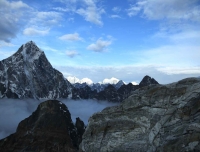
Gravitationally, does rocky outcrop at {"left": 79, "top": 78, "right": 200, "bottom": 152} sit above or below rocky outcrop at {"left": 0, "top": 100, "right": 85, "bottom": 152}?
above

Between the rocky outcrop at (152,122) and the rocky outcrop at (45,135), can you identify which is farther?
the rocky outcrop at (45,135)

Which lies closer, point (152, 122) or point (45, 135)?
point (152, 122)

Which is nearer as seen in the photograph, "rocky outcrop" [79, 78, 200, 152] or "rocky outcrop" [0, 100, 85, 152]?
"rocky outcrop" [79, 78, 200, 152]

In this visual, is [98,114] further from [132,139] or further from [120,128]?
[132,139]

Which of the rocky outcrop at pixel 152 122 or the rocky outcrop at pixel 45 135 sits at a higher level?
the rocky outcrop at pixel 152 122

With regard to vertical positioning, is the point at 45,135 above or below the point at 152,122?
below
